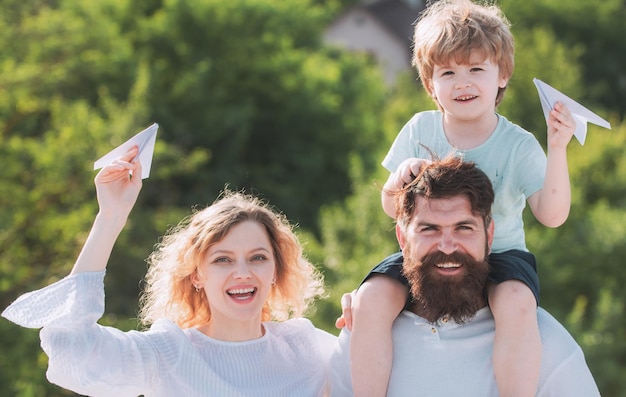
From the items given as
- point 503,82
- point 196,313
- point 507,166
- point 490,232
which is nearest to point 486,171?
point 507,166

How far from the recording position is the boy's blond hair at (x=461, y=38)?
4066 mm

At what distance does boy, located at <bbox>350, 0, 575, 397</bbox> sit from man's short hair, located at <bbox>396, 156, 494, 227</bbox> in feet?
0.20

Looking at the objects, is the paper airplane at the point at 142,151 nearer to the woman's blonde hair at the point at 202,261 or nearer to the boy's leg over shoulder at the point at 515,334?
the woman's blonde hair at the point at 202,261

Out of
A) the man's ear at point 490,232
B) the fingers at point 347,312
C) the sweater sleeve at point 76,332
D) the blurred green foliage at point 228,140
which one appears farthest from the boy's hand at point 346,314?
the blurred green foliage at point 228,140

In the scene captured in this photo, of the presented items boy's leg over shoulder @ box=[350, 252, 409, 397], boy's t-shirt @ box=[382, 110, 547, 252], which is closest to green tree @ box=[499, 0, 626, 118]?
boy's t-shirt @ box=[382, 110, 547, 252]

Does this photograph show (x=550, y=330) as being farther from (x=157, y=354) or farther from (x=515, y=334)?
(x=157, y=354)

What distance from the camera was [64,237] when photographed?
17.5 m

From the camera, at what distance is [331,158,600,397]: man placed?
3.89m

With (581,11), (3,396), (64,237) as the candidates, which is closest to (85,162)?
(64,237)

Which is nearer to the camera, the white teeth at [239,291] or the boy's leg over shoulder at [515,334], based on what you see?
the boy's leg over shoulder at [515,334]

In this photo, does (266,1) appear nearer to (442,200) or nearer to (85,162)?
(85,162)

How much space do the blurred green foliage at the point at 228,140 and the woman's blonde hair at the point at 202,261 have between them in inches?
409

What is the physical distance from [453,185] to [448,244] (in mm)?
211

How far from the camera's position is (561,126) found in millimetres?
3898
